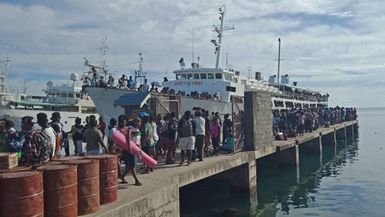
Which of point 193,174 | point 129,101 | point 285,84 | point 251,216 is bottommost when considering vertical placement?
point 251,216

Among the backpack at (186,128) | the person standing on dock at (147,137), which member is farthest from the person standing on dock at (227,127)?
the person standing on dock at (147,137)

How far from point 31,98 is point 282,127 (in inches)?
1548

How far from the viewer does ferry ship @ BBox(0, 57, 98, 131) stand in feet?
160

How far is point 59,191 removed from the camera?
20.3 ft

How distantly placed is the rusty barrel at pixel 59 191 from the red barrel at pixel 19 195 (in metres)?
0.38

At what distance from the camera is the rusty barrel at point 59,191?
6.12 m

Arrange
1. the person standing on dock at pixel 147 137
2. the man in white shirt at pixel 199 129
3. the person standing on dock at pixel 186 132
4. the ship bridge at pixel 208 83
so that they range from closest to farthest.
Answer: the person standing on dock at pixel 147 137, the person standing on dock at pixel 186 132, the man in white shirt at pixel 199 129, the ship bridge at pixel 208 83

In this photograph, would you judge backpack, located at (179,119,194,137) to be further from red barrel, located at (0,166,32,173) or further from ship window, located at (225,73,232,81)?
ship window, located at (225,73,232,81)

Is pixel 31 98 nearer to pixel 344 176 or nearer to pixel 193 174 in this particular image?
pixel 344 176

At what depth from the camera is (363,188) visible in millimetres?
18531

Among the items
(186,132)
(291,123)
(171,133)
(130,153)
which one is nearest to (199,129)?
(186,132)

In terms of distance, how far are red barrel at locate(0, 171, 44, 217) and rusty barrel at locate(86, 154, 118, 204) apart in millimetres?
1773

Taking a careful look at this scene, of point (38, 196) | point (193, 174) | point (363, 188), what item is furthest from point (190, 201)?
point (38, 196)

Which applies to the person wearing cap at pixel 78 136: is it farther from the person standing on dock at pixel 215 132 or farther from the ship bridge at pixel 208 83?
the ship bridge at pixel 208 83
